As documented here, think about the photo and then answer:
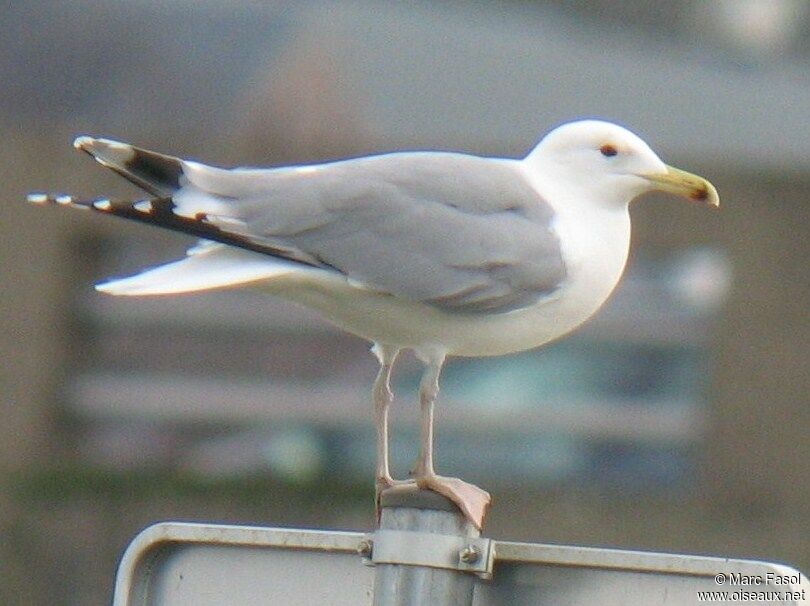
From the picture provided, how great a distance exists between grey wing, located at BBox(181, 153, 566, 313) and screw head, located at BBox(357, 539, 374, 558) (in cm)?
54

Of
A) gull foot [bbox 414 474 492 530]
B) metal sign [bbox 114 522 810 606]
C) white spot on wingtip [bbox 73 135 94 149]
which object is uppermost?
white spot on wingtip [bbox 73 135 94 149]

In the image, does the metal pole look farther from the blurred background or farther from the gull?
the blurred background

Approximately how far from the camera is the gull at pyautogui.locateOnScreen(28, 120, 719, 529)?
2.81 m

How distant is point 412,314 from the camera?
9.35ft

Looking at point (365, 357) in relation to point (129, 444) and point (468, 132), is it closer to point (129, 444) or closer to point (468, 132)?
point (129, 444)

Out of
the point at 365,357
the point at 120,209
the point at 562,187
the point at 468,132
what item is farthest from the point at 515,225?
the point at 468,132

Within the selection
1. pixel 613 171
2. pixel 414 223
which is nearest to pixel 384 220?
pixel 414 223

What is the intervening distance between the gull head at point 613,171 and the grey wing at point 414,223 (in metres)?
0.07

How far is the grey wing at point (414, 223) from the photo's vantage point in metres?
2.86

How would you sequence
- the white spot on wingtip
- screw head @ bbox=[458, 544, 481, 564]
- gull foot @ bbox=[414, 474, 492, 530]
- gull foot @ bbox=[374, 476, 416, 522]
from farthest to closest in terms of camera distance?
the white spot on wingtip < gull foot @ bbox=[374, 476, 416, 522] < gull foot @ bbox=[414, 474, 492, 530] < screw head @ bbox=[458, 544, 481, 564]

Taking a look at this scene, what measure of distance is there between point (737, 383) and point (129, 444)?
396cm

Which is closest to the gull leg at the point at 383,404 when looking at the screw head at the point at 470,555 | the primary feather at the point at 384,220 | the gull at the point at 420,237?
the gull at the point at 420,237

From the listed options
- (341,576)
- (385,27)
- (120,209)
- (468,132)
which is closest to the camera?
(341,576)

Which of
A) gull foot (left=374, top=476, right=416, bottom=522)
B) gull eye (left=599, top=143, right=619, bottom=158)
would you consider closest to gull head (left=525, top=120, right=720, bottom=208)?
gull eye (left=599, top=143, right=619, bottom=158)
